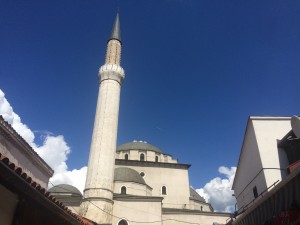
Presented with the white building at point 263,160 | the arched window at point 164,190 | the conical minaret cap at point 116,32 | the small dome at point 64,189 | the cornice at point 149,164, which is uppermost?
the conical minaret cap at point 116,32

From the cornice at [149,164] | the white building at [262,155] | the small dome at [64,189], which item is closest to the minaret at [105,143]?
the small dome at [64,189]

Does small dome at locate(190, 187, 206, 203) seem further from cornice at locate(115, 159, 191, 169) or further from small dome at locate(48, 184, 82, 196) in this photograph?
small dome at locate(48, 184, 82, 196)

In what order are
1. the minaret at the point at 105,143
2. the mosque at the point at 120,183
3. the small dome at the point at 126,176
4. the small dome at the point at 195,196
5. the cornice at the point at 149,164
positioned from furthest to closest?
1. the small dome at the point at 195,196
2. the cornice at the point at 149,164
3. the small dome at the point at 126,176
4. the mosque at the point at 120,183
5. the minaret at the point at 105,143

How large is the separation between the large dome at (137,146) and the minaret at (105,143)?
7951mm

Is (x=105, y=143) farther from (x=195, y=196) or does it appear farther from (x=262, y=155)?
(x=195, y=196)

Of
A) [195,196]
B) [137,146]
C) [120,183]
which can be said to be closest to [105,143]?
[120,183]

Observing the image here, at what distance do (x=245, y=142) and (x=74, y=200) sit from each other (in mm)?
11927

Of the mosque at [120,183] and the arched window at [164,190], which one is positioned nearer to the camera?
the mosque at [120,183]

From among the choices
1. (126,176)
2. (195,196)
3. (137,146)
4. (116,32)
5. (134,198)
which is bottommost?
(134,198)

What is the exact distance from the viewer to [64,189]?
2202 cm

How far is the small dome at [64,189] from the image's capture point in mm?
21766

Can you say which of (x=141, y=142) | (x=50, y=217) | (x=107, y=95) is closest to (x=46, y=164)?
(x=50, y=217)

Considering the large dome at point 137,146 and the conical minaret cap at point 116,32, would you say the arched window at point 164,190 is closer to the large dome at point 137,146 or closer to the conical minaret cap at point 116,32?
the large dome at point 137,146

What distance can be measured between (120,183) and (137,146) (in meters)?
7.42
